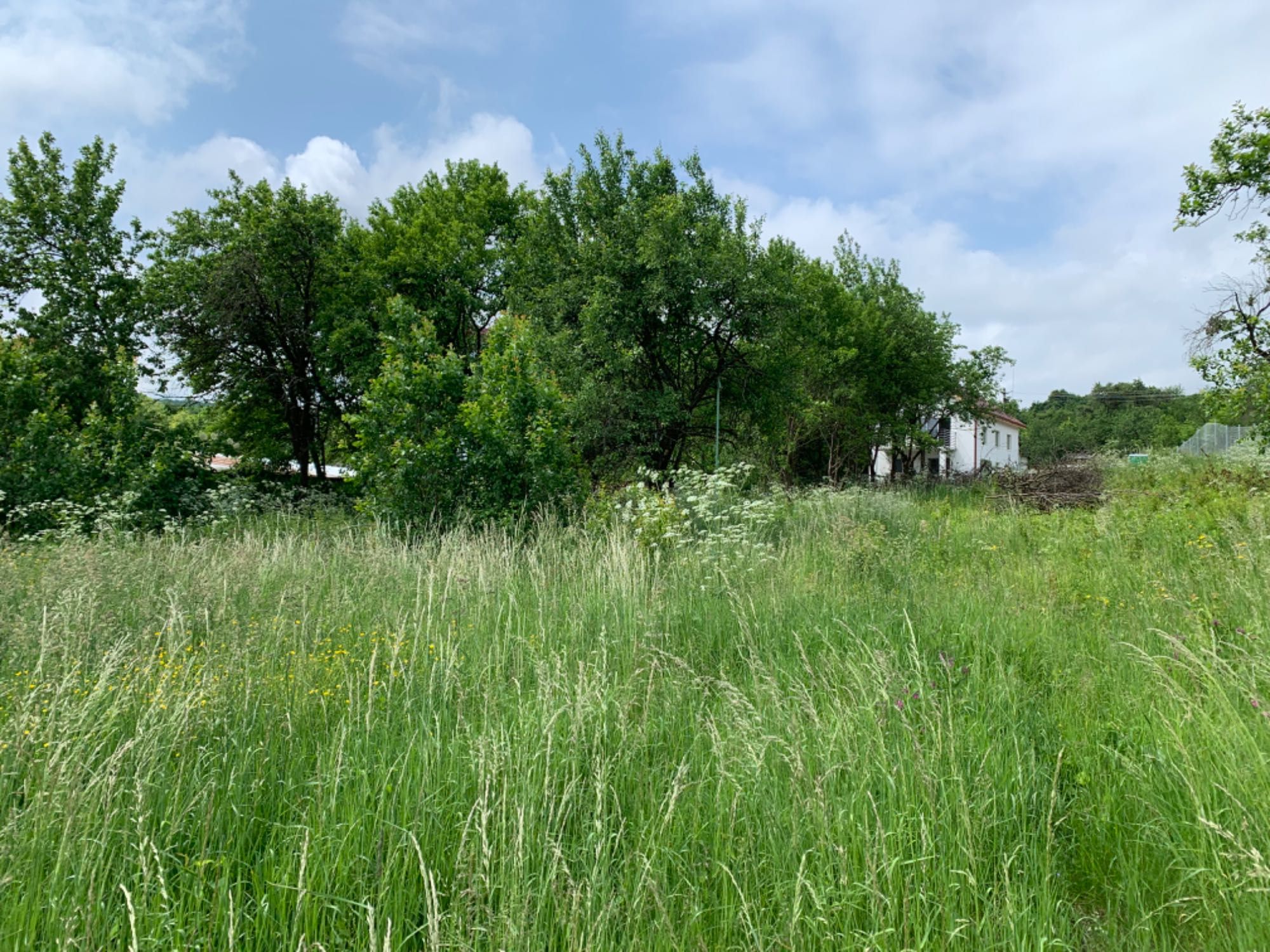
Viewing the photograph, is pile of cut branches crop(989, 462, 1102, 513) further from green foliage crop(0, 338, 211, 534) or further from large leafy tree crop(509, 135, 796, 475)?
green foliage crop(0, 338, 211, 534)

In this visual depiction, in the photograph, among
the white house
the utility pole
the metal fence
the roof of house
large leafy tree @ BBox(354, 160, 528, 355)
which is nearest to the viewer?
the utility pole

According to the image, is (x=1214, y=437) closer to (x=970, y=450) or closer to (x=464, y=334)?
(x=970, y=450)

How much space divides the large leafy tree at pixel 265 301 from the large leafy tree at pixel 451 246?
119 centimetres

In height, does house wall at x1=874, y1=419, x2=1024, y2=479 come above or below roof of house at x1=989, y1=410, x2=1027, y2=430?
below

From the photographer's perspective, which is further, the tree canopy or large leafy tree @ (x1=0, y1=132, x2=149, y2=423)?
large leafy tree @ (x1=0, y1=132, x2=149, y2=423)

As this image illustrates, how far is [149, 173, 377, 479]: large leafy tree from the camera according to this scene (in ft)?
53.9

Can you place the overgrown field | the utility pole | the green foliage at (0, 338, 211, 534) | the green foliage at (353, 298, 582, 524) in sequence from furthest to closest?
the utility pole, the green foliage at (0, 338, 211, 534), the green foliage at (353, 298, 582, 524), the overgrown field

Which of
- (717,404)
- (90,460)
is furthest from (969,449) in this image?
(90,460)

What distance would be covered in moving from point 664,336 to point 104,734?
41.0ft

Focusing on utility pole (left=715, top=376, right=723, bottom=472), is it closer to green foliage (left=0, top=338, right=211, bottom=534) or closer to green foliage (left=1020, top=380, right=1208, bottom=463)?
green foliage (left=0, top=338, right=211, bottom=534)

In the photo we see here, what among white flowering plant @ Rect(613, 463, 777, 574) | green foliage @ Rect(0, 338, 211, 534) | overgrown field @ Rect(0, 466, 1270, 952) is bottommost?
overgrown field @ Rect(0, 466, 1270, 952)

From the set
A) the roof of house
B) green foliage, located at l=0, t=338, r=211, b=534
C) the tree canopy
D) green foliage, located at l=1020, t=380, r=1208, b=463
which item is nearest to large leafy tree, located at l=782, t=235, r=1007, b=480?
the tree canopy

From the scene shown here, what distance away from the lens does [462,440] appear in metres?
8.34

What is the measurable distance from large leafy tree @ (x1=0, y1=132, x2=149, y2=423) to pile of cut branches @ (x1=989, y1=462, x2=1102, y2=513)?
2248 cm
